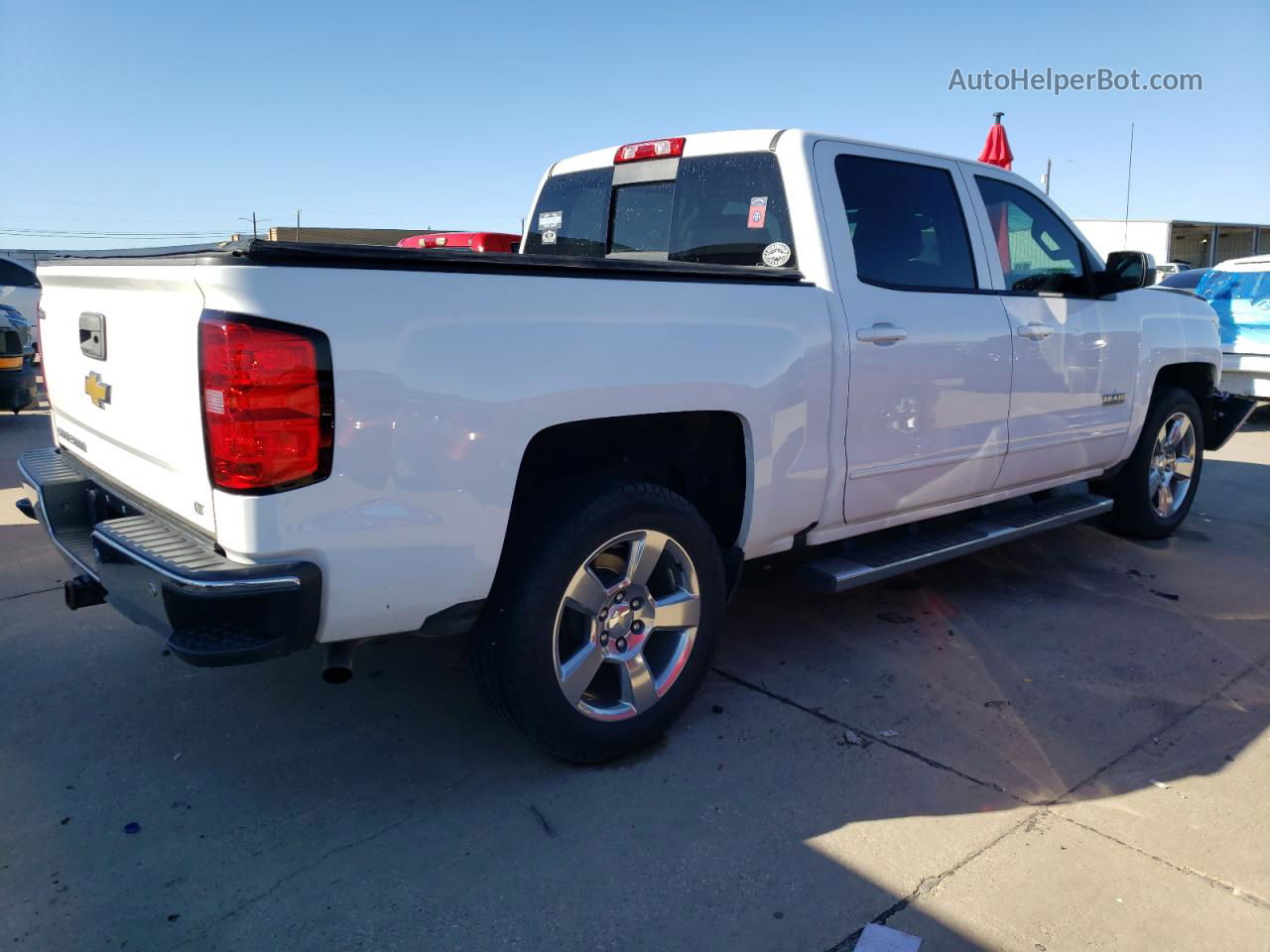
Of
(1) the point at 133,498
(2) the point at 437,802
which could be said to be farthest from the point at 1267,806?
(1) the point at 133,498

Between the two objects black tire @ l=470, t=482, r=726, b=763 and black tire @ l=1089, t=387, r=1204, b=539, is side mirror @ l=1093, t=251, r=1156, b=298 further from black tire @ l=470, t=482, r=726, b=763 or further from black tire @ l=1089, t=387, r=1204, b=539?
black tire @ l=470, t=482, r=726, b=763

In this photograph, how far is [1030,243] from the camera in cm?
463

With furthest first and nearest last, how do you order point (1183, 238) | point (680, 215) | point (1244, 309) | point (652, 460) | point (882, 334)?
1. point (1183, 238)
2. point (1244, 309)
3. point (680, 215)
4. point (882, 334)
5. point (652, 460)

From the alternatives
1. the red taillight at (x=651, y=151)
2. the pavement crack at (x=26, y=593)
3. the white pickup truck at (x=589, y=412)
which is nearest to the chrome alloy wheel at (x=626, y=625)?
the white pickup truck at (x=589, y=412)

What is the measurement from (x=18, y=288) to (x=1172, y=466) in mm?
12322

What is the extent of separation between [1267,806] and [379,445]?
2.84 metres

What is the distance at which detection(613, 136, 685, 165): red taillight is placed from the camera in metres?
4.17

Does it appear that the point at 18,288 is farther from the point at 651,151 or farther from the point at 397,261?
the point at 397,261

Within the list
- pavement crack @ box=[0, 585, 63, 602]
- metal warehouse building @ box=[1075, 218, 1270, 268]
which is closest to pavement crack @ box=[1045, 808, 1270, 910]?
pavement crack @ box=[0, 585, 63, 602]

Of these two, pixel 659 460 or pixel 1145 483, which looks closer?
pixel 659 460

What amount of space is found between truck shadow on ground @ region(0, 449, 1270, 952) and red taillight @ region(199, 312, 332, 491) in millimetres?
1079

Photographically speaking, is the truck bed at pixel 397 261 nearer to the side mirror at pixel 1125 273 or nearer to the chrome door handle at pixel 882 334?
the chrome door handle at pixel 882 334

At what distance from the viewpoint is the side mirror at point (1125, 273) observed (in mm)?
4648

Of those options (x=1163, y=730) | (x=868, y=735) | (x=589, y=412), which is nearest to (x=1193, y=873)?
(x=1163, y=730)
